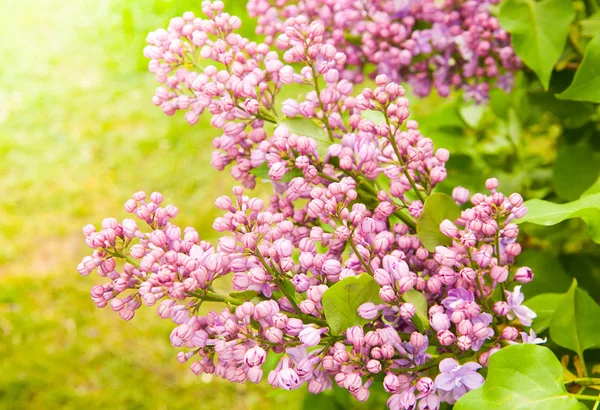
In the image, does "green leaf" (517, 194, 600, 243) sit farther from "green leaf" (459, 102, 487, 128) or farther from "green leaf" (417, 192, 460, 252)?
"green leaf" (459, 102, 487, 128)

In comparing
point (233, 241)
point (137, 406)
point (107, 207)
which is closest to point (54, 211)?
point (107, 207)

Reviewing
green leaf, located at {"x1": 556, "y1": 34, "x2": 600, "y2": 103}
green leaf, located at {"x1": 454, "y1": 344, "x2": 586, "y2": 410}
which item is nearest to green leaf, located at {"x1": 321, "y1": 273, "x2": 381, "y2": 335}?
green leaf, located at {"x1": 454, "y1": 344, "x2": 586, "y2": 410}

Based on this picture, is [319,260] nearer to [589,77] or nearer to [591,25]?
[589,77]

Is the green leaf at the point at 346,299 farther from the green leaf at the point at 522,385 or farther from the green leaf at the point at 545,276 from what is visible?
the green leaf at the point at 545,276

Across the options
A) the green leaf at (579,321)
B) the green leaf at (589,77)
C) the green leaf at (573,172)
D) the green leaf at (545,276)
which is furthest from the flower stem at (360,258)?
the green leaf at (573,172)

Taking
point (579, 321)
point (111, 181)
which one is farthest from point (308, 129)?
point (111, 181)

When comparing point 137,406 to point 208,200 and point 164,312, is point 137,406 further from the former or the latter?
point 164,312
